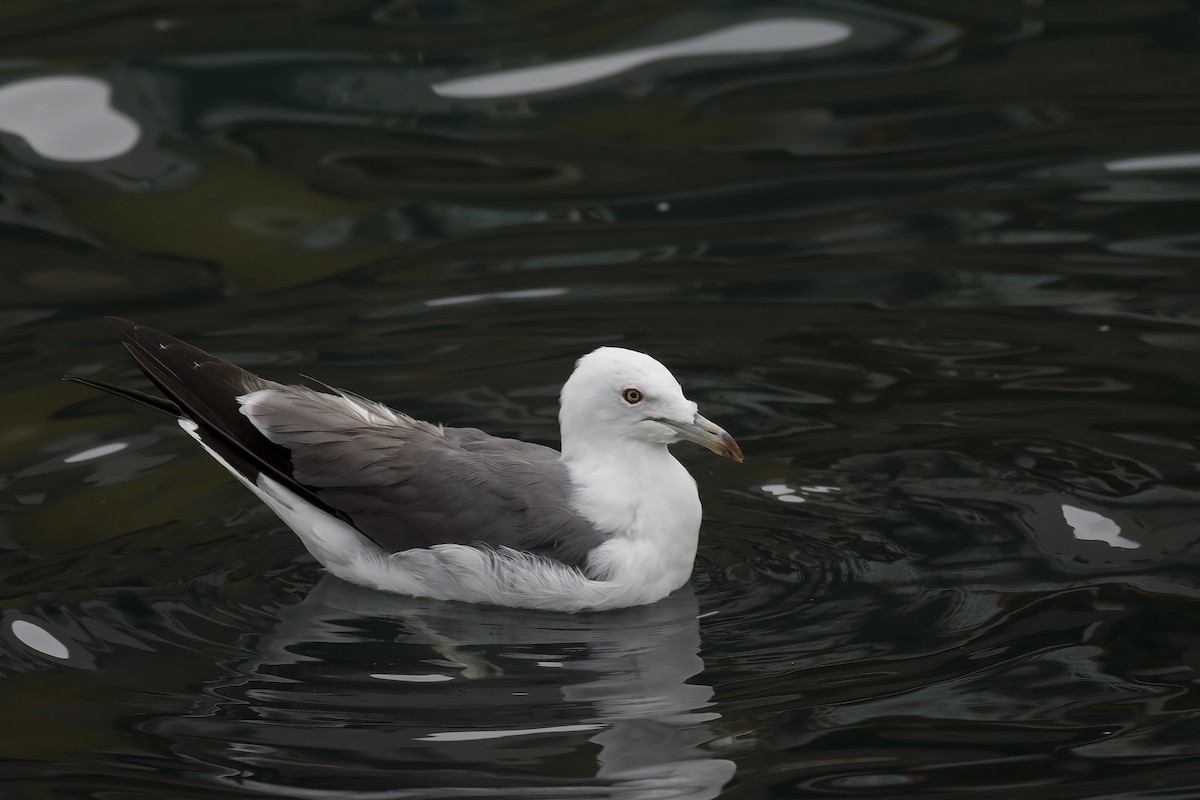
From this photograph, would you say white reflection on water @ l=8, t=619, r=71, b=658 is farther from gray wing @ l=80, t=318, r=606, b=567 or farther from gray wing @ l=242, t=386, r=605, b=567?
gray wing @ l=242, t=386, r=605, b=567

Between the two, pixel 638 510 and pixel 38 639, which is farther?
pixel 638 510

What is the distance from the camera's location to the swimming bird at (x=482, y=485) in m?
7.35

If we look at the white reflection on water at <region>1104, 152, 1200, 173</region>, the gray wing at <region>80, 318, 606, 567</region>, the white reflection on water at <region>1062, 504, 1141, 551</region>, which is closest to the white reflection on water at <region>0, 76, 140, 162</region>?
the gray wing at <region>80, 318, 606, 567</region>

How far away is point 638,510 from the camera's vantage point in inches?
293

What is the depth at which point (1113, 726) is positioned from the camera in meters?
6.15

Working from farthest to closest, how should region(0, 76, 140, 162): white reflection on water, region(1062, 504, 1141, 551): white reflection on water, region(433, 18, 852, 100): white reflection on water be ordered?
region(433, 18, 852, 100): white reflection on water → region(0, 76, 140, 162): white reflection on water → region(1062, 504, 1141, 551): white reflection on water

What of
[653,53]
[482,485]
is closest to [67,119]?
[653,53]

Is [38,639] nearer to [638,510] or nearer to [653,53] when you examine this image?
[638,510]

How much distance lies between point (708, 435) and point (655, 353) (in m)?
2.56

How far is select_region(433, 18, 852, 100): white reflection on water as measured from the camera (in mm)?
13117

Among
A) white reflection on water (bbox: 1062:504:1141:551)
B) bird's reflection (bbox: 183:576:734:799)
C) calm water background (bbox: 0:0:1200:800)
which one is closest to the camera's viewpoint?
bird's reflection (bbox: 183:576:734:799)

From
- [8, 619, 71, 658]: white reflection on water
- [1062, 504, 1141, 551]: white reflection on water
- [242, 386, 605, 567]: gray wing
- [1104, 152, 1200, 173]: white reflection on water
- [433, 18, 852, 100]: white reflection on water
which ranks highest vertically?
[433, 18, 852, 100]: white reflection on water

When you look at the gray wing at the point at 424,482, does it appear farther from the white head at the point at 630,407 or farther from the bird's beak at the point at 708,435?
the bird's beak at the point at 708,435

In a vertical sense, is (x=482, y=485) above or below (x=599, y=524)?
above
